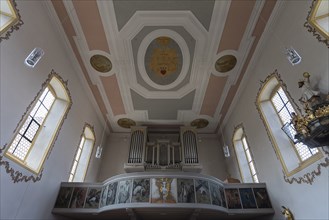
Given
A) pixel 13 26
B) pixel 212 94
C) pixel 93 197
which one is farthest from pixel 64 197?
pixel 212 94

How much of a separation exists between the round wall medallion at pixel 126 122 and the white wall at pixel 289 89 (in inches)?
264

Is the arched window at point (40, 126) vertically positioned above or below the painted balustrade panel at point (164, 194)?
above

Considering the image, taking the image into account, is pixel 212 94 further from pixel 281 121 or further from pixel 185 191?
pixel 185 191

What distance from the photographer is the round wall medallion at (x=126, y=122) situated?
12683mm

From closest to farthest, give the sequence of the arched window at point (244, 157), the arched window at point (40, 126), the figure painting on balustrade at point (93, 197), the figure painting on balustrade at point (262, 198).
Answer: the arched window at point (40, 126), the figure painting on balustrade at point (262, 198), the figure painting on balustrade at point (93, 197), the arched window at point (244, 157)

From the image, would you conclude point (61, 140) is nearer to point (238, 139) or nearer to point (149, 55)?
point (149, 55)

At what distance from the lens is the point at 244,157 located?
1045 cm

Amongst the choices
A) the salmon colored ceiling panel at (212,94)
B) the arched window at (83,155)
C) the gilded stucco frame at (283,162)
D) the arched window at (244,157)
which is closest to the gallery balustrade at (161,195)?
the arched window at (244,157)

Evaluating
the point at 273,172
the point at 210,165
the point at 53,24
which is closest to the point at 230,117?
the point at 210,165

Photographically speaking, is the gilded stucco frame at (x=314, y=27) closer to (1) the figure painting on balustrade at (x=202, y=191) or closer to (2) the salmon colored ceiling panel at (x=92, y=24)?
(1) the figure painting on balustrade at (x=202, y=191)

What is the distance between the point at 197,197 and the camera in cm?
739

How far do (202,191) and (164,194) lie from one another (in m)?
1.46

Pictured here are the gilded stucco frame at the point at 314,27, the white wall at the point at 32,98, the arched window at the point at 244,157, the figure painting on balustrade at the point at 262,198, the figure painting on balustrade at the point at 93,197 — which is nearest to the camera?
the gilded stucco frame at the point at 314,27

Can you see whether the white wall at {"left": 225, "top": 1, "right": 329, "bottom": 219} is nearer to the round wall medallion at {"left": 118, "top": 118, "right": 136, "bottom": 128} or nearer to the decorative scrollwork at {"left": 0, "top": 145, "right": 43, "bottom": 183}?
the round wall medallion at {"left": 118, "top": 118, "right": 136, "bottom": 128}
